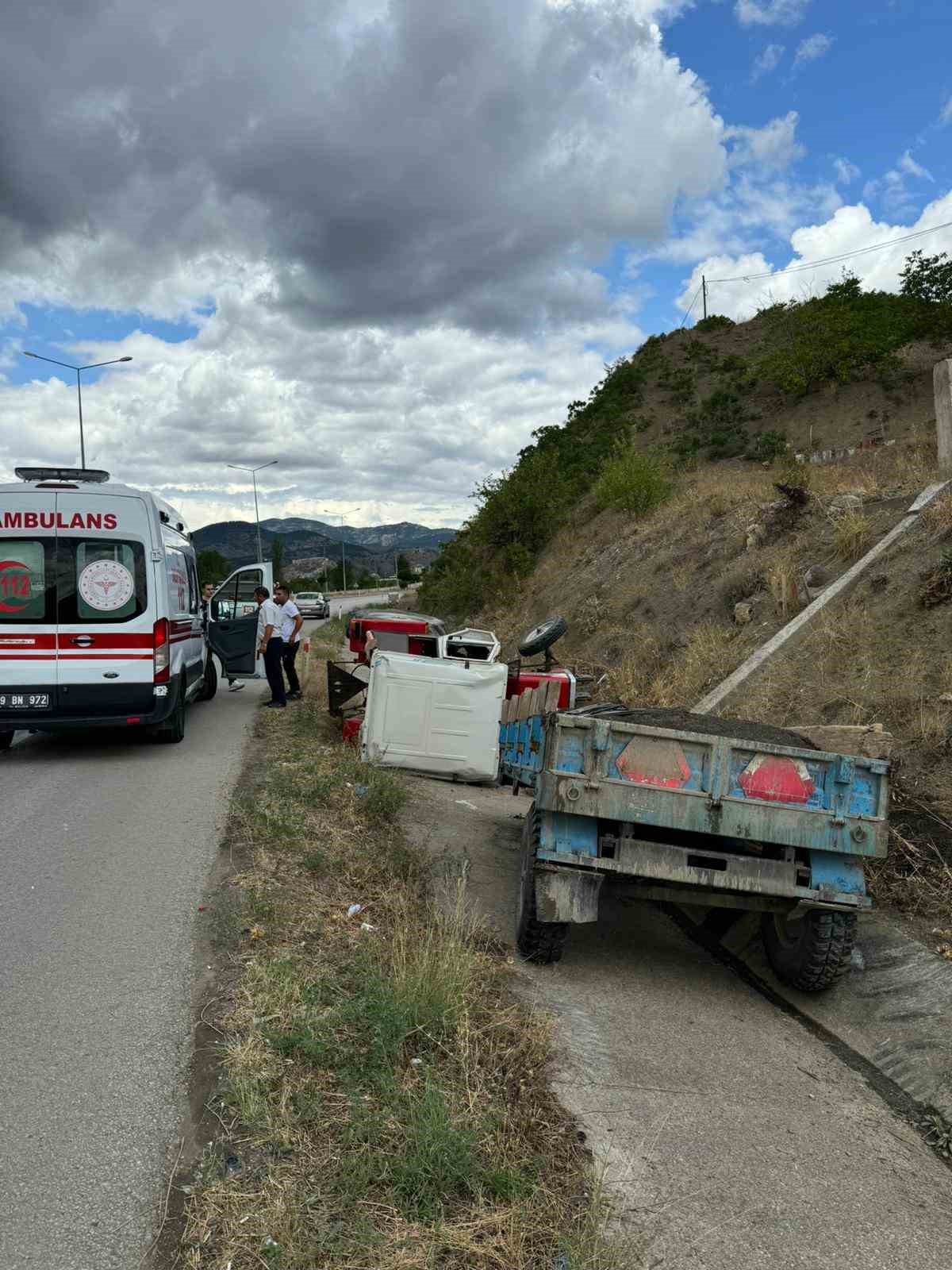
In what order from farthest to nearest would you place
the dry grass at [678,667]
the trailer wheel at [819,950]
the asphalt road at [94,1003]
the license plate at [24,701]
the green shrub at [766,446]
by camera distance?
the green shrub at [766,446] → the dry grass at [678,667] → the license plate at [24,701] → the trailer wheel at [819,950] → the asphalt road at [94,1003]

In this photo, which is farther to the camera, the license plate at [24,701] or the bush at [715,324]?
the bush at [715,324]

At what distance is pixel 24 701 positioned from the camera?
10.1 meters

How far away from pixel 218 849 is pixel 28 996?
2.53 meters

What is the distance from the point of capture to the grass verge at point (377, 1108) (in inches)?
116

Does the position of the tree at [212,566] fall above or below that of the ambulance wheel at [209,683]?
above

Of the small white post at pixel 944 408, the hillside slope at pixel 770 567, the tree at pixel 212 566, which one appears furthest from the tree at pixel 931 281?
the tree at pixel 212 566

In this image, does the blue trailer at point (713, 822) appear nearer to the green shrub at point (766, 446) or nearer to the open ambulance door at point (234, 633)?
the open ambulance door at point (234, 633)

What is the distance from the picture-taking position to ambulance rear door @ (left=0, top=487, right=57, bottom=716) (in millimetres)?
10070

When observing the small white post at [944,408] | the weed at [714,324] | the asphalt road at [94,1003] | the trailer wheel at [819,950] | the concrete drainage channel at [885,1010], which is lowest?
the concrete drainage channel at [885,1010]

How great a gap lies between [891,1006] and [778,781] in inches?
58.4

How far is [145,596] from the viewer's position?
34.3 feet

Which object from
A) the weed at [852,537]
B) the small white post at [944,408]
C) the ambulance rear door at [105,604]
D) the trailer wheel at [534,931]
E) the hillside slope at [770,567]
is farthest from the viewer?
the small white post at [944,408]

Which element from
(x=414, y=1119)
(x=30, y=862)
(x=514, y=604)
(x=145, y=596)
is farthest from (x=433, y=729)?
(x=514, y=604)

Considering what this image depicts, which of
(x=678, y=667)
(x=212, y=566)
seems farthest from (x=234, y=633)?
(x=212, y=566)
